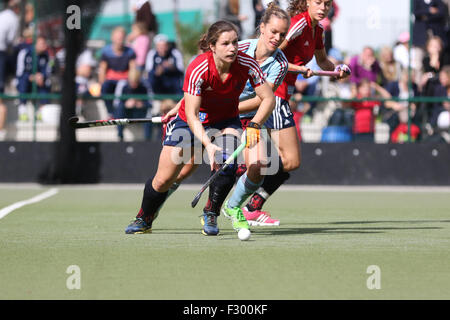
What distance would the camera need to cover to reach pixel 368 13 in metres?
15.4

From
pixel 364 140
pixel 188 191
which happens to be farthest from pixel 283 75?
pixel 364 140

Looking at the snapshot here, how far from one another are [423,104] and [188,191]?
3886 mm

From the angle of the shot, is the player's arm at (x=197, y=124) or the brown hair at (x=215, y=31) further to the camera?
the brown hair at (x=215, y=31)

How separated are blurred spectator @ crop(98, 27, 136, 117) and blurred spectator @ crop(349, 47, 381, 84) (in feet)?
11.1

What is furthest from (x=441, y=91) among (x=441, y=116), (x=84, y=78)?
(x=84, y=78)

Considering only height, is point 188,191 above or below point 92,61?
below

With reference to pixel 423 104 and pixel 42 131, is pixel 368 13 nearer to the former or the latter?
pixel 423 104

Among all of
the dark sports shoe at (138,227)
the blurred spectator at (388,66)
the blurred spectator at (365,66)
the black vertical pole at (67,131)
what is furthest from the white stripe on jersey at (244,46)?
the blurred spectator at (388,66)

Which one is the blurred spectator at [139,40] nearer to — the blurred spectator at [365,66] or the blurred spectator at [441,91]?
the blurred spectator at [365,66]

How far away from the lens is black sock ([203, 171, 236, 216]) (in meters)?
7.96

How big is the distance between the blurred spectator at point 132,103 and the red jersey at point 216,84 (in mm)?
7072

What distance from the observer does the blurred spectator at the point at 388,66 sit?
1545 centimetres

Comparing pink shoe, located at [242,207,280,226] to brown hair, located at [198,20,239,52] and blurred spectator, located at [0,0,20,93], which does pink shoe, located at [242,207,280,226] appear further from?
blurred spectator, located at [0,0,20,93]

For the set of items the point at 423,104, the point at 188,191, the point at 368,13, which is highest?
the point at 368,13
